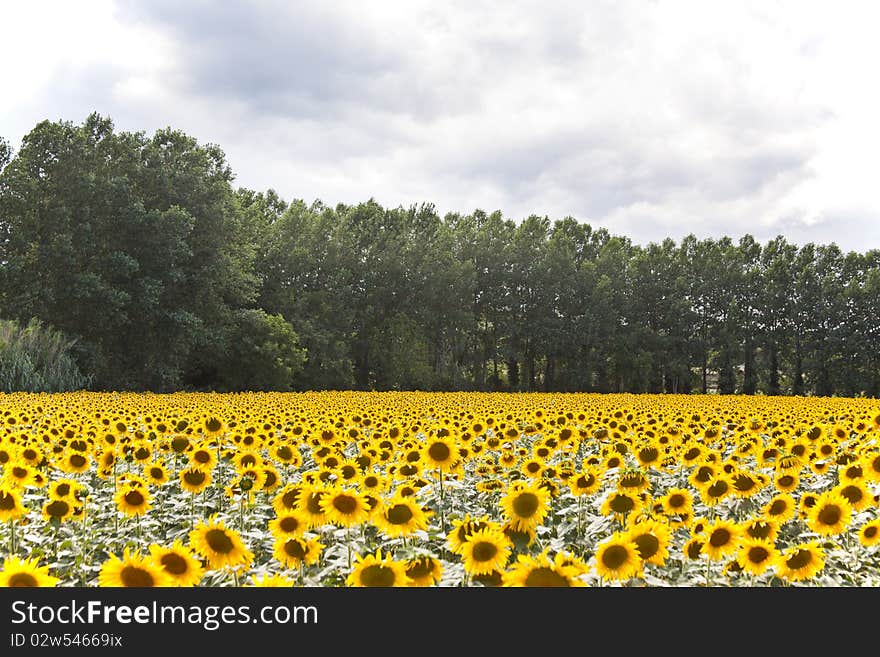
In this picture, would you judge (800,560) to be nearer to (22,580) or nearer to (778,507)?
(778,507)

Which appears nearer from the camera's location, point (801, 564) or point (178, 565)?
point (178, 565)

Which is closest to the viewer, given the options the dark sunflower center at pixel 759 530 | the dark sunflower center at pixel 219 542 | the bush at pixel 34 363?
the dark sunflower center at pixel 219 542

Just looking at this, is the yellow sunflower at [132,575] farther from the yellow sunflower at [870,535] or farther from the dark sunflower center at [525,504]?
the yellow sunflower at [870,535]

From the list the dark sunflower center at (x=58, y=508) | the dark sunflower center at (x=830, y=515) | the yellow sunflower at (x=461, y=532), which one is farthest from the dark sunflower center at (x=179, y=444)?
the dark sunflower center at (x=830, y=515)

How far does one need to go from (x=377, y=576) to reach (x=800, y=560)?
1985 millimetres

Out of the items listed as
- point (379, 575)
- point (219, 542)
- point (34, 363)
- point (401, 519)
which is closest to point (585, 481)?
point (401, 519)

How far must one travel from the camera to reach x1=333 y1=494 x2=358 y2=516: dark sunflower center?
Answer: 3.70 metres

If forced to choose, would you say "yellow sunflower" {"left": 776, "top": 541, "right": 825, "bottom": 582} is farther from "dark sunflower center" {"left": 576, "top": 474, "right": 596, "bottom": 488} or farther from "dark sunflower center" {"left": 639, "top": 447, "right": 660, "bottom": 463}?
"dark sunflower center" {"left": 639, "top": 447, "right": 660, "bottom": 463}

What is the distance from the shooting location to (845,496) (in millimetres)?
4355

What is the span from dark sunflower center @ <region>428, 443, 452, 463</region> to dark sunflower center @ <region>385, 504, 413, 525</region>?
1.41m

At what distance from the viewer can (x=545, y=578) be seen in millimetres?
2658

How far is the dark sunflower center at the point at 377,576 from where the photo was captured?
108 inches

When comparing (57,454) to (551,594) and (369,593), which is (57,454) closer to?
(369,593)

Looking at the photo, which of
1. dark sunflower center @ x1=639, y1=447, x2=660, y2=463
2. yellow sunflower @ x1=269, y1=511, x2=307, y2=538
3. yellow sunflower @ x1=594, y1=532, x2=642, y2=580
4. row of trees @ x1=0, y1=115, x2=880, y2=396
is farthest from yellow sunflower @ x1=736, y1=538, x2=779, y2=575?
row of trees @ x1=0, y1=115, x2=880, y2=396
